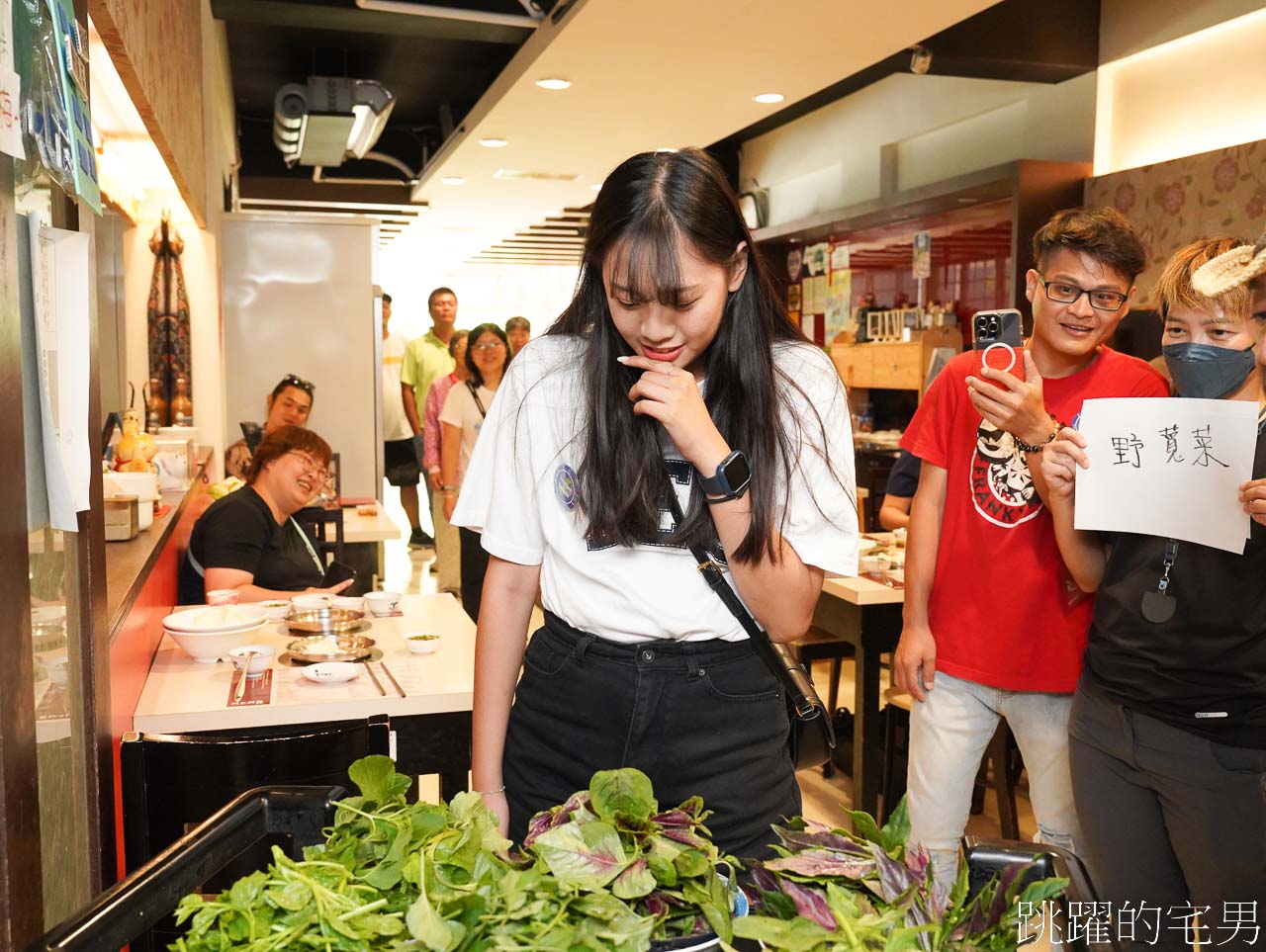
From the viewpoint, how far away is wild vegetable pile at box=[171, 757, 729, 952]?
29.4 inches

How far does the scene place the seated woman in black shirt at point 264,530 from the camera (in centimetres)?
362

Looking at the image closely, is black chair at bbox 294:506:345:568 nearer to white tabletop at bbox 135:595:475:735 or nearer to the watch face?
white tabletop at bbox 135:595:475:735

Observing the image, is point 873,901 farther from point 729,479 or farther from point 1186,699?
point 1186,699

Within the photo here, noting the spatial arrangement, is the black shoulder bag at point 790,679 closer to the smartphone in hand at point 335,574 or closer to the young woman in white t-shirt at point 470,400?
the smartphone in hand at point 335,574

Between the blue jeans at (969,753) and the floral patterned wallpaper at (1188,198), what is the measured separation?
9.51 feet

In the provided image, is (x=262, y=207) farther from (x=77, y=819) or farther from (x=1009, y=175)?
(x=77, y=819)

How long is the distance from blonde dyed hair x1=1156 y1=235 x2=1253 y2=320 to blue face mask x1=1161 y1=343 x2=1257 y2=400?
2.6 inches

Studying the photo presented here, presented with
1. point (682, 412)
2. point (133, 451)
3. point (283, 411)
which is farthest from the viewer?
point (283, 411)

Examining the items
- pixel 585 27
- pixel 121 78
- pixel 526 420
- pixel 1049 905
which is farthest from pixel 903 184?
pixel 1049 905

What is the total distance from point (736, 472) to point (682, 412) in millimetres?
100

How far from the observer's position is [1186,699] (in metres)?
1.86

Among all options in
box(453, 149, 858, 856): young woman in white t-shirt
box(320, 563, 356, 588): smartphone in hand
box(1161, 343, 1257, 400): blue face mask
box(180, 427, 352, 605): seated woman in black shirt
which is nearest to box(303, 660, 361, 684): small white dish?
box(180, 427, 352, 605): seated woman in black shirt

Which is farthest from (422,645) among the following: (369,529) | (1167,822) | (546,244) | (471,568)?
(546,244)

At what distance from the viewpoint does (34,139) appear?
1.22m
